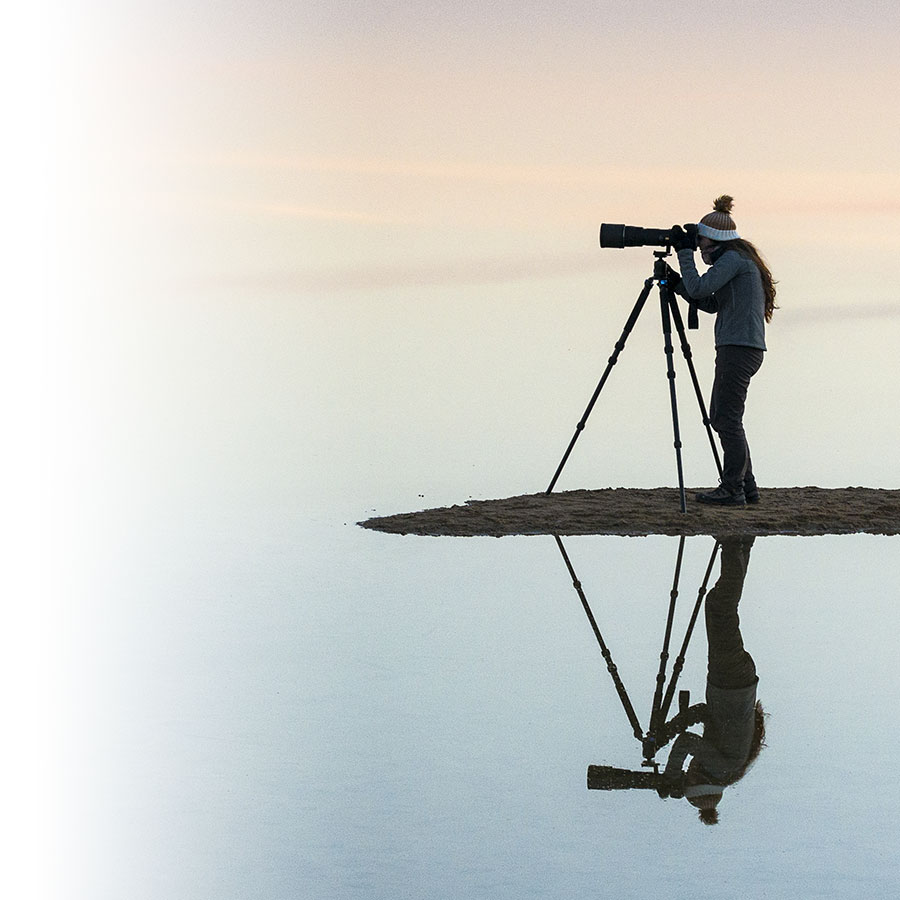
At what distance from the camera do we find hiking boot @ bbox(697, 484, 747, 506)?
9766 millimetres

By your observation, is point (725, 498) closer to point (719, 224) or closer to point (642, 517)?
point (642, 517)

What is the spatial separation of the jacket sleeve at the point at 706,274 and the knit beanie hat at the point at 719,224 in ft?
0.48

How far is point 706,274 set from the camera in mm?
9812

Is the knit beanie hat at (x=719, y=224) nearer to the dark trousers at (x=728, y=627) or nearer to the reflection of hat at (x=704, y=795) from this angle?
the dark trousers at (x=728, y=627)

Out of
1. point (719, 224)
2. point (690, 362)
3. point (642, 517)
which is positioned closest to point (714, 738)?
point (642, 517)

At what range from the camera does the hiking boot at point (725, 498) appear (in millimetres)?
9766

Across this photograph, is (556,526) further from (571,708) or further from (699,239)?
(571,708)

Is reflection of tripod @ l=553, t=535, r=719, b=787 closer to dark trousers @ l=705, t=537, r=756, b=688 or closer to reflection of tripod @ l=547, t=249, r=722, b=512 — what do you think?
dark trousers @ l=705, t=537, r=756, b=688

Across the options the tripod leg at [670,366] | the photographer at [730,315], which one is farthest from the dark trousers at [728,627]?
the photographer at [730,315]

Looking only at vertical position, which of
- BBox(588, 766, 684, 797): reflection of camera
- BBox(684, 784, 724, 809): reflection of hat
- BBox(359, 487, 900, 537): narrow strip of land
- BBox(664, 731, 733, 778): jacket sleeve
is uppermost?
BBox(359, 487, 900, 537): narrow strip of land

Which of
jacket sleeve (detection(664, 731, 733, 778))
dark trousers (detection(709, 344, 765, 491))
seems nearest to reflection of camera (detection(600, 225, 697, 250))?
dark trousers (detection(709, 344, 765, 491))

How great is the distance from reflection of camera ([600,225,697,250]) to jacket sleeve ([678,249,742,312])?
0.13m

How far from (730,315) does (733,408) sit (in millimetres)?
622

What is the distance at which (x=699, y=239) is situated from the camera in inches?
393
